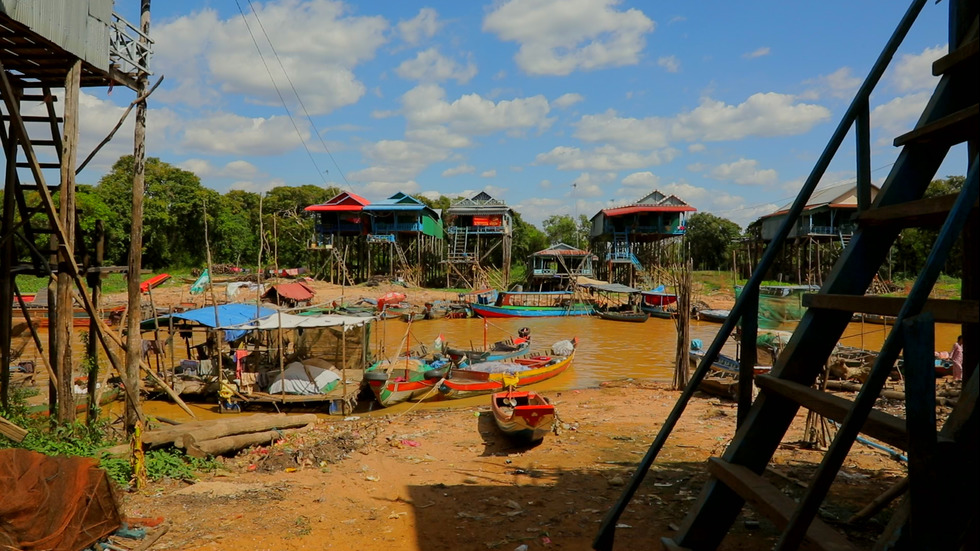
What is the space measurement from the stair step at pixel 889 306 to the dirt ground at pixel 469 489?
3548 millimetres

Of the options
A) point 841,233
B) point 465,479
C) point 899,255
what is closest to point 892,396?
point 465,479

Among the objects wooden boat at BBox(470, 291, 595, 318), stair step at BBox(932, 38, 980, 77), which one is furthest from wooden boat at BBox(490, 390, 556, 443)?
wooden boat at BBox(470, 291, 595, 318)

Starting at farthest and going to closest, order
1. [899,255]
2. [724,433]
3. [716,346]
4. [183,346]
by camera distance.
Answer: [899,255]
[183,346]
[724,433]
[716,346]

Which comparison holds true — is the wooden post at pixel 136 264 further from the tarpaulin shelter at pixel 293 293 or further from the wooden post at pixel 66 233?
the tarpaulin shelter at pixel 293 293

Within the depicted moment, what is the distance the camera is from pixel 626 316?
1314 inches

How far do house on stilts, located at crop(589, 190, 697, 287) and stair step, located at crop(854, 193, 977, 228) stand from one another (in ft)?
139

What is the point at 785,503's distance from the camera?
2.36 m

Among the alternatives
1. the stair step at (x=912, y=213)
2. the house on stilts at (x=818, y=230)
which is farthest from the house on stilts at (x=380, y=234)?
the stair step at (x=912, y=213)

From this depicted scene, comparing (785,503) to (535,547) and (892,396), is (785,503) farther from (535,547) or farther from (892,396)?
(892,396)

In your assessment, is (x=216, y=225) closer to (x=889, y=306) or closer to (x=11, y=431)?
(x=11, y=431)

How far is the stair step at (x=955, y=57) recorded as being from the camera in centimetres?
244

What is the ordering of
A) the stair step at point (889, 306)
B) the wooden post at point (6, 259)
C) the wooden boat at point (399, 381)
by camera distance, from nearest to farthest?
the stair step at point (889, 306) → the wooden post at point (6, 259) → the wooden boat at point (399, 381)

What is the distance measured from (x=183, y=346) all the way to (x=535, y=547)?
23.0 m

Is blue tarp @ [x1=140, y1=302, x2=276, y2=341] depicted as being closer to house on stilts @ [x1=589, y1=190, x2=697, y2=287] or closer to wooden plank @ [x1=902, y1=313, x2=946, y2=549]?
wooden plank @ [x1=902, y1=313, x2=946, y2=549]
